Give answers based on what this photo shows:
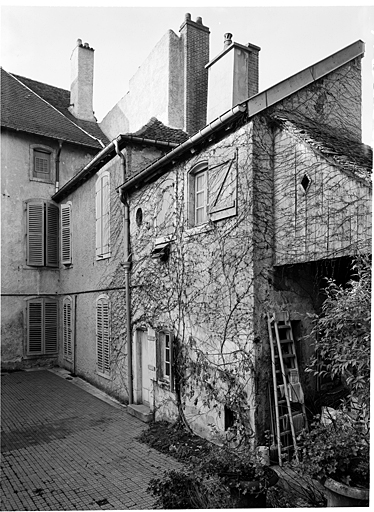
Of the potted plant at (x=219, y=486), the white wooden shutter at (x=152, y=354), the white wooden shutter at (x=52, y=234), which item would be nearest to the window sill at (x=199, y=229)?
the white wooden shutter at (x=152, y=354)

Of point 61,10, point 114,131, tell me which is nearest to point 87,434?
point 61,10

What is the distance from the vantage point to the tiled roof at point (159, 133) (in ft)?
31.9

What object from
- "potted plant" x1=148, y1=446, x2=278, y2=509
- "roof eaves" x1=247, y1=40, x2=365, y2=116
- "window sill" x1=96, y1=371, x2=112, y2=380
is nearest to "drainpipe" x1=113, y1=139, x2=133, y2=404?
"window sill" x1=96, y1=371, x2=112, y2=380

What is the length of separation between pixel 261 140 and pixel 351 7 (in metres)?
2.02

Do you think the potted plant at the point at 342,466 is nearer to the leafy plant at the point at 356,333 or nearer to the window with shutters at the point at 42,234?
the leafy plant at the point at 356,333

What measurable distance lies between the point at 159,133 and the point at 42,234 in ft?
19.8

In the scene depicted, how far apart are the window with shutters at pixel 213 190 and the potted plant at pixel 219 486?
3451 mm

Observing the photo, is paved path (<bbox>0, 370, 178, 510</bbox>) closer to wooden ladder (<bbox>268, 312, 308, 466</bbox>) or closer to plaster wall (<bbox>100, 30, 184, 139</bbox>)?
wooden ladder (<bbox>268, 312, 308, 466</bbox>)

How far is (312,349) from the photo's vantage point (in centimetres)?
654

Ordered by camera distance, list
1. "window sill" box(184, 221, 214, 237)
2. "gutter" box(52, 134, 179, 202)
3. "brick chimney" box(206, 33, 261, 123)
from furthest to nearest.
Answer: "gutter" box(52, 134, 179, 202) → "brick chimney" box(206, 33, 261, 123) → "window sill" box(184, 221, 214, 237)

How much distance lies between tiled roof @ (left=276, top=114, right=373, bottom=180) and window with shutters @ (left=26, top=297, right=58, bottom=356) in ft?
34.2

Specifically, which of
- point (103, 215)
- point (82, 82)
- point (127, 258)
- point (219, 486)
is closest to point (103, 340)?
point (127, 258)

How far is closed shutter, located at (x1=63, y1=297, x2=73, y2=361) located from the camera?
12.8 meters

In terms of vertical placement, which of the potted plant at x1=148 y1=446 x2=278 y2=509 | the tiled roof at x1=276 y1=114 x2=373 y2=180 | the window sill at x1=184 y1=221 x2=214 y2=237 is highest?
the tiled roof at x1=276 y1=114 x2=373 y2=180
